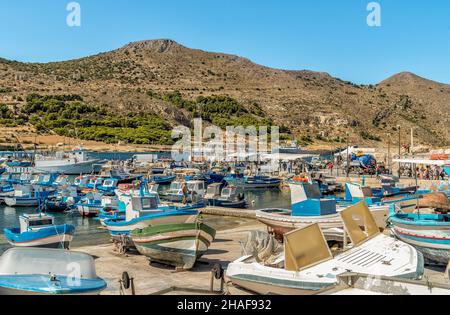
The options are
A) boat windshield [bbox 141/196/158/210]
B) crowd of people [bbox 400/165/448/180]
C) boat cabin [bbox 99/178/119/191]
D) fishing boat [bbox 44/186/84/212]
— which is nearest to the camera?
boat windshield [bbox 141/196/158/210]

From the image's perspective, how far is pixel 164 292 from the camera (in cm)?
843

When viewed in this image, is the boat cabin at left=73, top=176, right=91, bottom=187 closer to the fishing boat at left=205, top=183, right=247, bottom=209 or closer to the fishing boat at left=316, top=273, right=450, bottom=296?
the fishing boat at left=205, top=183, right=247, bottom=209

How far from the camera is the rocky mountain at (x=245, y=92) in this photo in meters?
123

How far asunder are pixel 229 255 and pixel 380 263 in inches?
296

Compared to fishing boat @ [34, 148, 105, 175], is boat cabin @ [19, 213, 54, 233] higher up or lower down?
lower down

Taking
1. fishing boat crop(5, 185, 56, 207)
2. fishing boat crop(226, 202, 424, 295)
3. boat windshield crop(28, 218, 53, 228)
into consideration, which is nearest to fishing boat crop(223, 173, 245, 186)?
fishing boat crop(5, 185, 56, 207)

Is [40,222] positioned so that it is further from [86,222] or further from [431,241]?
[431,241]

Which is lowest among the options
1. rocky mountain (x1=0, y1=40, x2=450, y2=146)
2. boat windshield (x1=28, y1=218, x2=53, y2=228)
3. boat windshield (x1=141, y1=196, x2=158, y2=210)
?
boat windshield (x1=28, y1=218, x2=53, y2=228)

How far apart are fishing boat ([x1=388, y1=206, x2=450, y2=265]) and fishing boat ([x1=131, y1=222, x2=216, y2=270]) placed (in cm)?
583

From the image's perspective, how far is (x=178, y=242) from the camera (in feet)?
44.8

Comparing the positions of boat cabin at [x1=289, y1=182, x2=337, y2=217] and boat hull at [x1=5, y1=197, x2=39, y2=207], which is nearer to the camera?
boat cabin at [x1=289, y1=182, x2=337, y2=217]

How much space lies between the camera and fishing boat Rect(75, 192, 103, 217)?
31.0 m

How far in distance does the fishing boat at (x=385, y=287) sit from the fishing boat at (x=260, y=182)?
4433cm

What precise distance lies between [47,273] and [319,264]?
5.07 meters
